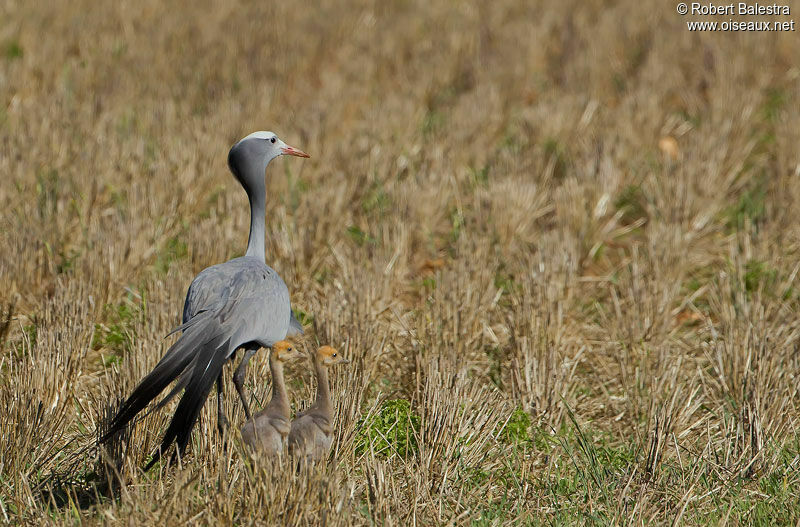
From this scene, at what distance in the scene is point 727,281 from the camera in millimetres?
A: 5504

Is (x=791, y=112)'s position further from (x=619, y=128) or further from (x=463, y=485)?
(x=463, y=485)

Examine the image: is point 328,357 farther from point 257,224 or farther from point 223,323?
point 257,224

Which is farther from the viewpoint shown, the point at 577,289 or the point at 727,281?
the point at 577,289

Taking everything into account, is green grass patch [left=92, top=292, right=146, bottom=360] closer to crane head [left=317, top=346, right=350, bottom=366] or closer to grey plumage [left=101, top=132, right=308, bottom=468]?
grey plumage [left=101, top=132, right=308, bottom=468]

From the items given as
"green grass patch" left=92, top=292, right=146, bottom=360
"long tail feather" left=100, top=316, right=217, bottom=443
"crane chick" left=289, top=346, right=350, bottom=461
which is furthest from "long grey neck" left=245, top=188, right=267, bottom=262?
"green grass patch" left=92, top=292, right=146, bottom=360

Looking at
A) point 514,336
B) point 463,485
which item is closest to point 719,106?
point 514,336

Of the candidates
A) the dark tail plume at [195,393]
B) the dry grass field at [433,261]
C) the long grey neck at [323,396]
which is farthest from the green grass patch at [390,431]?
the dark tail plume at [195,393]

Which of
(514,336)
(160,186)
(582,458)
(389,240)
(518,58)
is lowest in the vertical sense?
(582,458)

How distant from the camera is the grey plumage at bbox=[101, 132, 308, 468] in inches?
125

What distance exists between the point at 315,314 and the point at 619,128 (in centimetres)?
415

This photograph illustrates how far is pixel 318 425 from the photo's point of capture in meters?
3.56

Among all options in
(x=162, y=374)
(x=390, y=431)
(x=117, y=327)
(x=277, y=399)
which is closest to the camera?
(x=162, y=374)

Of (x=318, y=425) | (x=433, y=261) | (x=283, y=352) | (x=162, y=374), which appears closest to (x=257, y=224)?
(x=283, y=352)

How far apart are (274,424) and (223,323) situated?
40 cm
